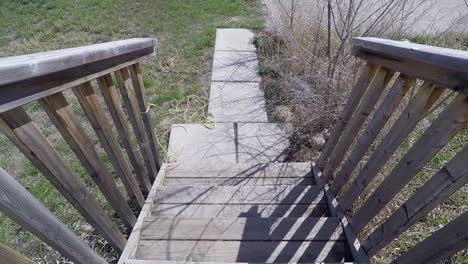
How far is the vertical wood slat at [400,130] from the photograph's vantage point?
112 cm

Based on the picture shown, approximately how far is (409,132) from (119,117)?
4.38 ft

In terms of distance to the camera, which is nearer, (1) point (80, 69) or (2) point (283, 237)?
(1) point (80, 69)

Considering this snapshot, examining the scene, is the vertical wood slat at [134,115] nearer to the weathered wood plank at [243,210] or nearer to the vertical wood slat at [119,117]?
the vertical wood slat at [119,117]

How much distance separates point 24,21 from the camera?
4906mm

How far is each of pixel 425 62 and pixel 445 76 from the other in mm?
73

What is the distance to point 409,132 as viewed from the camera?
4.12 ft

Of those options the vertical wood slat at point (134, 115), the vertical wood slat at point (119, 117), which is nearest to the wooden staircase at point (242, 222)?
the vertical wood slat at point (134, 115)

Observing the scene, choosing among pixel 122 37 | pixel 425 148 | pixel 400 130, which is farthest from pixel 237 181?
pixel 122 37

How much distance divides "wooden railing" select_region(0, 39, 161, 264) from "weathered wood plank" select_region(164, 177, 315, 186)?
1.90 feet

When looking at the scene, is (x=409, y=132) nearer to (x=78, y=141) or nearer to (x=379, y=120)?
(x=379, y=120)

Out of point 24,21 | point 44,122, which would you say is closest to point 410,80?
point 44,122

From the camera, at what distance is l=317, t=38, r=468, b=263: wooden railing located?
951mm

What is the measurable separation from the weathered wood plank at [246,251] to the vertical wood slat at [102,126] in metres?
0.36

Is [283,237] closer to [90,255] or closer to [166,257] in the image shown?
[166,257]
